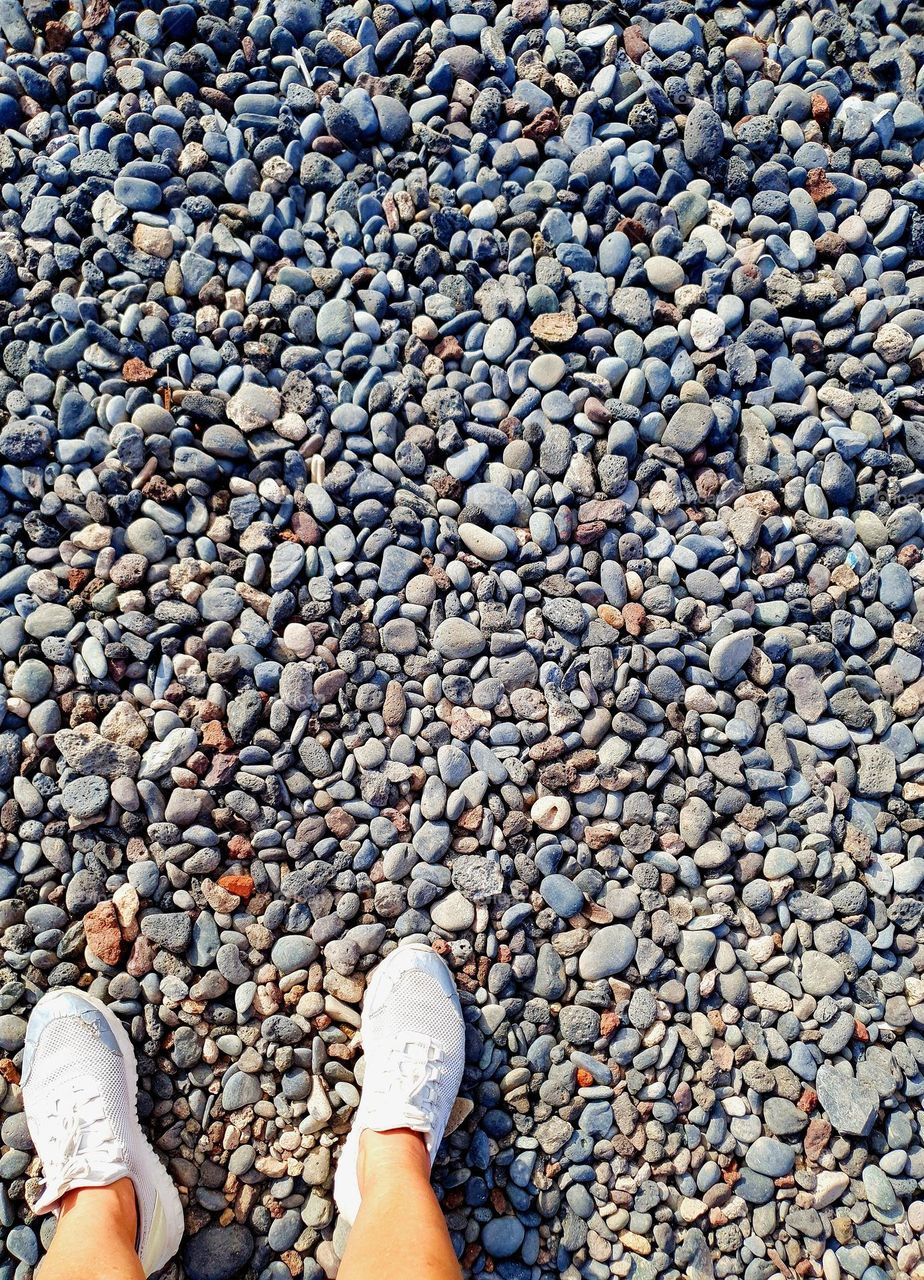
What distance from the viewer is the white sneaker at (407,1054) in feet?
5.88

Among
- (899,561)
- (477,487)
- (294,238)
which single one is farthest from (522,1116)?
(294,238)

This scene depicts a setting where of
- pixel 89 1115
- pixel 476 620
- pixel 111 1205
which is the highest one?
pixel 476 620

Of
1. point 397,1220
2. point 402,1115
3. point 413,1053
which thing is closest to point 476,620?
point 413,1053

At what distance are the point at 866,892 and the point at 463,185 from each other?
2018mm

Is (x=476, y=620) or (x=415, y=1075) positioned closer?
(x=415, y=1075)

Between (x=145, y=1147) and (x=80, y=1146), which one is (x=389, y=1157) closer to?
(x=145, y=1147)

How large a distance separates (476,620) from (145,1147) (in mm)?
1362

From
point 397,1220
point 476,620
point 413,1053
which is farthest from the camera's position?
point 476,620

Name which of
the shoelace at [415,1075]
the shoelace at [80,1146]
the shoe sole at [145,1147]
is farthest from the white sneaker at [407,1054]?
the shoelace at [80,1146]

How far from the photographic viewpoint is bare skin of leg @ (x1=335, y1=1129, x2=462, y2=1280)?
1.63 meters

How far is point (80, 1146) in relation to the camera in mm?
1775

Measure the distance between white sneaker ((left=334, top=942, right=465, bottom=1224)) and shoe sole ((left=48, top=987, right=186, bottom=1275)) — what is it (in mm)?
340

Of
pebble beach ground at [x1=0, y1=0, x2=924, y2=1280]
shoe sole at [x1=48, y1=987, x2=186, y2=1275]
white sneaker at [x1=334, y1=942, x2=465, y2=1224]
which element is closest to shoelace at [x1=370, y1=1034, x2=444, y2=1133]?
white sneaker at [x1=334, y1=942, x2=465, y2=1224]

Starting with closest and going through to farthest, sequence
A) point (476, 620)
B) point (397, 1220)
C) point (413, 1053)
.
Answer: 1. point (397, 1220)
2. point (413, 1053)
3. point (476, 620)
